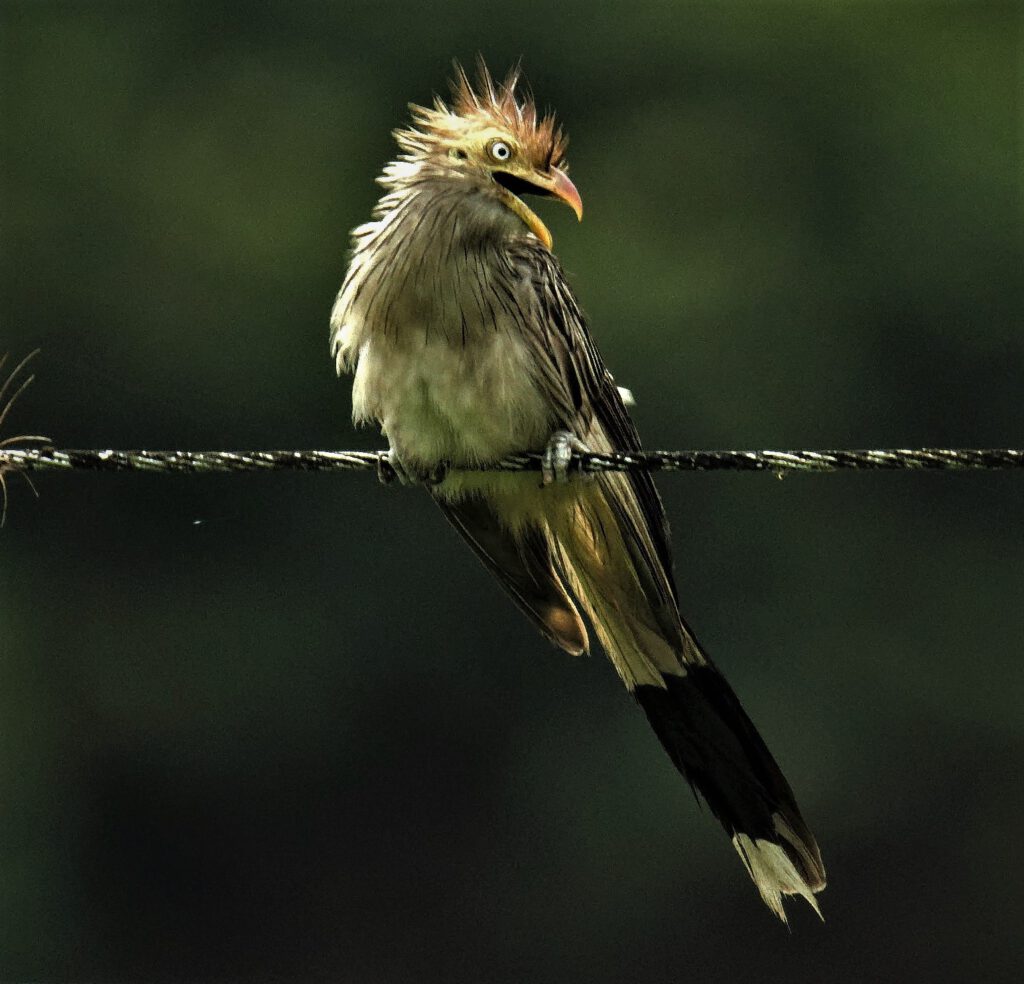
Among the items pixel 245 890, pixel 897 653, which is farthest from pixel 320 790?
pixel 897 653

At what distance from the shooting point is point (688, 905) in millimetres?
14766

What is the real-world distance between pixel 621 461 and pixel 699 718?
4.55 ft

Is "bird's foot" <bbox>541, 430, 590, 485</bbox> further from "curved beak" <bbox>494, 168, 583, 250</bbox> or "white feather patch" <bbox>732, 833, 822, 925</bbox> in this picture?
"white feather patch" <bbox>732, 833, 822, 925</bbox>

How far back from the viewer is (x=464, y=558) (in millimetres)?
14117

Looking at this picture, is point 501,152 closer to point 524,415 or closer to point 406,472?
point 524,415

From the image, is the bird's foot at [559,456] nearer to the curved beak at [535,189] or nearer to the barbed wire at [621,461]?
the barbed wire at [621,461]

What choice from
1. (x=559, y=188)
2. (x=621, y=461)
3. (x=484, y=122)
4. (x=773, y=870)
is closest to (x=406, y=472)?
(x=559, y=188)

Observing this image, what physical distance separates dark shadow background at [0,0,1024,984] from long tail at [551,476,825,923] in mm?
8678

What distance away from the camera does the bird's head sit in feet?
16.5

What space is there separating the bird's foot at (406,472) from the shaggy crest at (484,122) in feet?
2.73

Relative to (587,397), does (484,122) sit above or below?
above

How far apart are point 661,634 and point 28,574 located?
1103 centimetres

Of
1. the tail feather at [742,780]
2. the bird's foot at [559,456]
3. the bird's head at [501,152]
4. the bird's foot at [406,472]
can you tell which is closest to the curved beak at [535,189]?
the bird's head at [501,152]

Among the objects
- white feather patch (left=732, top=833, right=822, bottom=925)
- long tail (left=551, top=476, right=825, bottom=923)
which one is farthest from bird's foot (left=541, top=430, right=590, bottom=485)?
white feather patch (left=732, top=833, right=822, bottom=925)
